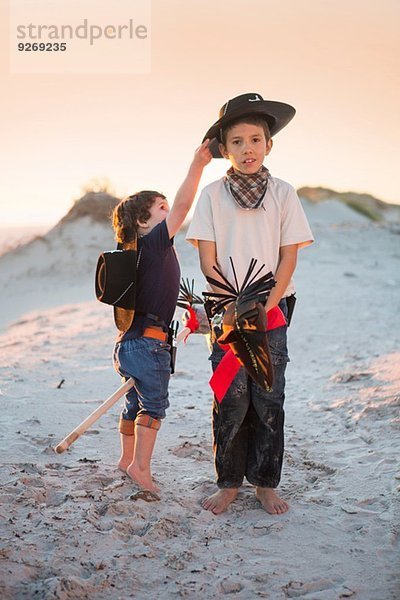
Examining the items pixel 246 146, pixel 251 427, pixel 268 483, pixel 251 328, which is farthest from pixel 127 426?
pixel 246 146

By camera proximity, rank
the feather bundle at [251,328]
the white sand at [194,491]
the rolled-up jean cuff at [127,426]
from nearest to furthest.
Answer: the white sand at [194,491] < the feather bundle at [251,328] < the rolled-up jean cuff at [127,426]

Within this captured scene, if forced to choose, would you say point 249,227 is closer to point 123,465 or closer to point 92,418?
point 92,418

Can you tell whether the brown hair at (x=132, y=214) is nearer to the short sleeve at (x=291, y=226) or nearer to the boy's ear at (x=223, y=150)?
the boy's ear at (x=223, y=150)

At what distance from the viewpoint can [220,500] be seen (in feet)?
10.7

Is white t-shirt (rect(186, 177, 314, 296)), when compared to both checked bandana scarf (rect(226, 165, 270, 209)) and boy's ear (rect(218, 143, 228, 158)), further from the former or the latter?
boy's ear (rect(218, 143, 228, 158))

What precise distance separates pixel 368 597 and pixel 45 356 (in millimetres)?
4682

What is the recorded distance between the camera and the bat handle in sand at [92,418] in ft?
10.1

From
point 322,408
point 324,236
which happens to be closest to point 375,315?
point 322,408

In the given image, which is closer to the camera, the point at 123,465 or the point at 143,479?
the point at 143,479

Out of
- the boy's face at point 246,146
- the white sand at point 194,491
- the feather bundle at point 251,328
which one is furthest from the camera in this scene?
the boy's face at point 246,146

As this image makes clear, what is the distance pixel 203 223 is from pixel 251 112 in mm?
531

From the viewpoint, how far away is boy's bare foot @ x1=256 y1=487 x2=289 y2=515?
3182 mm

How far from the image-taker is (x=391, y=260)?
12.4 metres

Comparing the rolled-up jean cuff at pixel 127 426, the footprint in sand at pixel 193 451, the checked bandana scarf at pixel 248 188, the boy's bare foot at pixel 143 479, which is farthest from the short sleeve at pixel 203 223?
the footprint in sand at pixel 193 451
